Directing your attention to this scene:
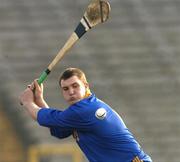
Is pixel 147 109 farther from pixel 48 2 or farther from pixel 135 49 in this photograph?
pixel 48 2

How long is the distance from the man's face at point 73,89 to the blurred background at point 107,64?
222 inches

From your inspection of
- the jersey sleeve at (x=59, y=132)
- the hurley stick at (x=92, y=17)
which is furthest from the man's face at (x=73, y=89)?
the hurley stick at (x=92, y=17)

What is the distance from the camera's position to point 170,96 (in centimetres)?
1216

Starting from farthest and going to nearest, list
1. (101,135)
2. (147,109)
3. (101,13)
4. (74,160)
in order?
1. (147,109)
2. (74,160)
3. (101,13)
4. (101,135)

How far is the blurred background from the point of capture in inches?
470

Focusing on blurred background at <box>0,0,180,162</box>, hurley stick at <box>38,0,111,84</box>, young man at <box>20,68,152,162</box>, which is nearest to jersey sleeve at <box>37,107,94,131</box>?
young man at <box>20,68,152,162</box>

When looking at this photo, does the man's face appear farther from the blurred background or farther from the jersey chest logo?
the blurred background

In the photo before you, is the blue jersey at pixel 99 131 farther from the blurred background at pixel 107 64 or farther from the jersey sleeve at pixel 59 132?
the blurred background at pixel 107 64

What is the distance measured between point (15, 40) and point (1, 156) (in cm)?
170

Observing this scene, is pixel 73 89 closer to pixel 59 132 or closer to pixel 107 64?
pixel 59 132

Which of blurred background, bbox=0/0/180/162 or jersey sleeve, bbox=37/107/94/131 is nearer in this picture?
jersey sleeve, bbox=37/107/94/131

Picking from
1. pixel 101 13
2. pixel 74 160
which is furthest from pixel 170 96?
pixel 101 13

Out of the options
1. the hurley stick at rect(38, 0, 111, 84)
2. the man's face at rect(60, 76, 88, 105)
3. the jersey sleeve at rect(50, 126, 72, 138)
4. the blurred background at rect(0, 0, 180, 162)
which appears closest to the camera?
the man's face at rect(60, 76, 88, 105)

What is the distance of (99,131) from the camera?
6.01 metres
